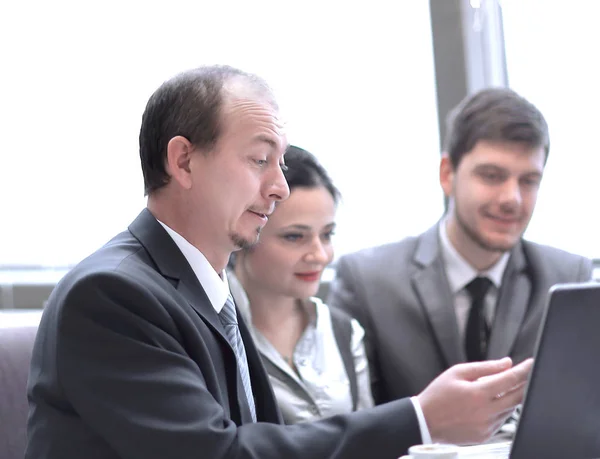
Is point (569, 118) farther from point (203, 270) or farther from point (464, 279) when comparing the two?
point (203, 270)

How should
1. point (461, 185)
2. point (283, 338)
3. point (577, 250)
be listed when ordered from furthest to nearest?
point (577, 250) → point (461, 185) → point (283, 338)

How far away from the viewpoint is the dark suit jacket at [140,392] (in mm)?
1549

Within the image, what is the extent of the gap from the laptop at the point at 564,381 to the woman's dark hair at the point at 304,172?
4.21 feet

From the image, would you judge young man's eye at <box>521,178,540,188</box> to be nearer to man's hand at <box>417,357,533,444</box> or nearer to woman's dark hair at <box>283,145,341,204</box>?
woman's dark hair at <box>283,145,341,204</box>

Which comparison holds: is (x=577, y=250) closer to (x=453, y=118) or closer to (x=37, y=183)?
(x=453, y=118)

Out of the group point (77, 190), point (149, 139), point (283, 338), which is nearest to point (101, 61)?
point (77, 190)

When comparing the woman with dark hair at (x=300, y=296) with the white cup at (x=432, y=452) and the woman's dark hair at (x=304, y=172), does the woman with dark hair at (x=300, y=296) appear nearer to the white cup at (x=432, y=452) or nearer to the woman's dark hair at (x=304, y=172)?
the woman's dark hair at (x=304, y=172)

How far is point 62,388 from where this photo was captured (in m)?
1.61

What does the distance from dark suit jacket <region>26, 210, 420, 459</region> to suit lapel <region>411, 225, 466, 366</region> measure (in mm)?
1189

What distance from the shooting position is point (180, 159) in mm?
1856

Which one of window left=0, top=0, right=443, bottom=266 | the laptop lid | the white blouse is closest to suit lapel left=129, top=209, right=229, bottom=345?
the laptop lid

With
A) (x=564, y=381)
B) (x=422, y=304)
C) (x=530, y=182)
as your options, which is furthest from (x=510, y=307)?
(x=564, y=381)

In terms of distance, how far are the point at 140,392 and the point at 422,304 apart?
1.47m

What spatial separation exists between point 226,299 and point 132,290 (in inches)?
14.1
